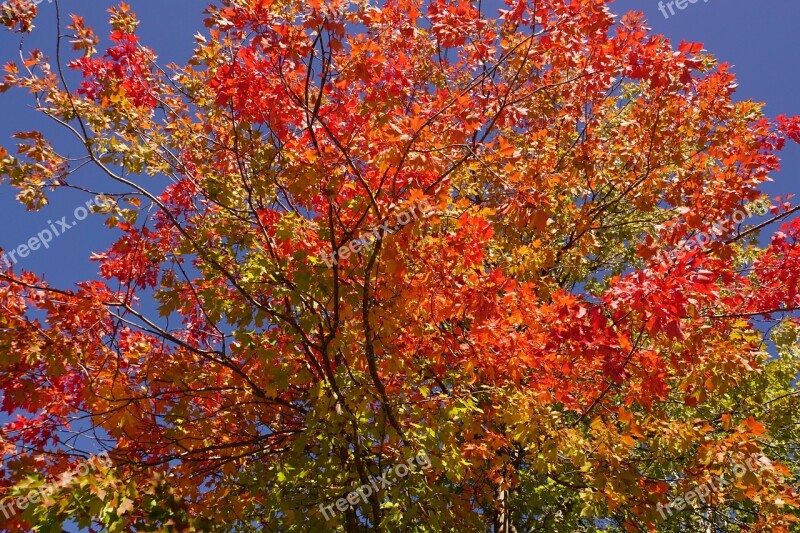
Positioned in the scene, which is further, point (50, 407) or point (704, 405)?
point (704, 405)

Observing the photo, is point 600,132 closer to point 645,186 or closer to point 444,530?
point 645,186

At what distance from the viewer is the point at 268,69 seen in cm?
527

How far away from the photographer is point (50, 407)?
20.2 ft

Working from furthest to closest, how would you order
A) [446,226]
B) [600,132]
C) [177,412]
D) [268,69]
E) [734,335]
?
[600,132] → [446,226] → [177,412] → [268,69] → [734,335]

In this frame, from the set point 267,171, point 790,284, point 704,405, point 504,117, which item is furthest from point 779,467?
point 267,171

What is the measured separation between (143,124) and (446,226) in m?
3.63

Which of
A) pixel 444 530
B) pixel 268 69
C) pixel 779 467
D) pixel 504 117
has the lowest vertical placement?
pixel 779 467

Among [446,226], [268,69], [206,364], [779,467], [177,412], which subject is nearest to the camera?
[779,467]

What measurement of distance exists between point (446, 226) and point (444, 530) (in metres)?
3.39

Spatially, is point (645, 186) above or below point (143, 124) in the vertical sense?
below

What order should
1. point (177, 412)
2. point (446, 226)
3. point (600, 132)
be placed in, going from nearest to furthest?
point (177, 412) → point (446, 226) → point (600, 132)

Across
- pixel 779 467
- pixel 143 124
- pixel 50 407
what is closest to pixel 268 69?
pixel 143 124

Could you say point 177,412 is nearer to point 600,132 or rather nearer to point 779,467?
point 779,467

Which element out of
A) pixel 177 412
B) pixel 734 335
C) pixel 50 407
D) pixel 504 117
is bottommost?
pixel 734 335
